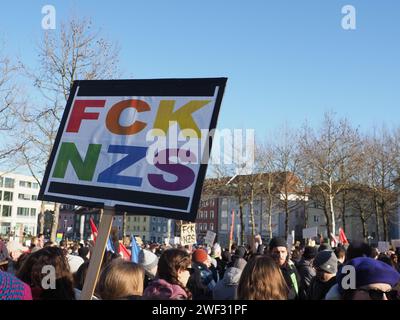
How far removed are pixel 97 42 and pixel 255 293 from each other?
21.6 meters

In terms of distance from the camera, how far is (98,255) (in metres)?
3.31

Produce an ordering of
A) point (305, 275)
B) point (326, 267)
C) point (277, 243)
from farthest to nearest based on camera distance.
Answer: point (305, 275) < point (277, 243) < point (326, 267)

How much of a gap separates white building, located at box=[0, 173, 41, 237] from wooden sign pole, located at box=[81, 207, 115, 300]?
103452 mm

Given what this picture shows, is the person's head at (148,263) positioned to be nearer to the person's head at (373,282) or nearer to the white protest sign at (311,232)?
the person's head at (373,282)

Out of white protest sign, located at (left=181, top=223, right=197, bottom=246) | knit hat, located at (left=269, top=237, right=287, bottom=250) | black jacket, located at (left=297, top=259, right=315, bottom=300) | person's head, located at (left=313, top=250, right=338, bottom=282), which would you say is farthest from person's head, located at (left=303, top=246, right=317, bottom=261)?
white protest sign, located at (left=181, top=223, right=197, bottom=246)

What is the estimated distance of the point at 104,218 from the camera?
341 cm

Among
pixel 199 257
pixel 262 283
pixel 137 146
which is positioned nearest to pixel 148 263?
pixel 199 257

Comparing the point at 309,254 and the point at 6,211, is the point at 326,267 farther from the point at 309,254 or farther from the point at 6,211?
the point at 6,211

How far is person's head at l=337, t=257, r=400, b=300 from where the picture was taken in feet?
10.00

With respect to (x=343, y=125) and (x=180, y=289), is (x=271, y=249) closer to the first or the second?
(x=180, y=289)

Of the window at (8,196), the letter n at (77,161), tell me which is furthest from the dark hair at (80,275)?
the window at (8,196)

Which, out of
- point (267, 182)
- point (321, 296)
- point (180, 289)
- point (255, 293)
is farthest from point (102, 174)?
point (267, 182)

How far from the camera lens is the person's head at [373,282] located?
10.00 feet

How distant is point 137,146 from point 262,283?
1351 mm
